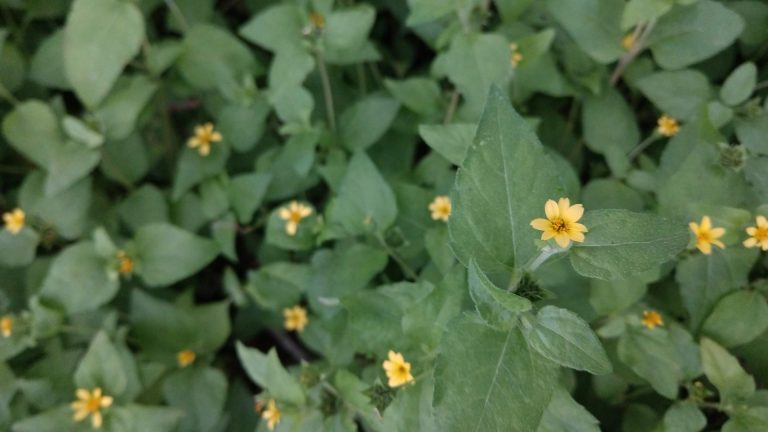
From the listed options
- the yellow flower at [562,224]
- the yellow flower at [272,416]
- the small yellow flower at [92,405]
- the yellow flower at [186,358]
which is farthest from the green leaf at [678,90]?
the small yellow flower at [92,405]

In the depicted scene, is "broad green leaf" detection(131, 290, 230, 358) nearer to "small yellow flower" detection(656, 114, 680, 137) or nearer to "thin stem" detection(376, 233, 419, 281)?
"thin stem" detection(376, 233, 419, 281)

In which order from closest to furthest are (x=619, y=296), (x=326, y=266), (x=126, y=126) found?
(x=619, y=296), (x=326, y=266), (x=126, y=126)

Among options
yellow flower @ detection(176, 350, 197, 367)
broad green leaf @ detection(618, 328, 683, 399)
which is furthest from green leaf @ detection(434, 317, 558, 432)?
yellow flower @ detection(176, 350, 197, 367)

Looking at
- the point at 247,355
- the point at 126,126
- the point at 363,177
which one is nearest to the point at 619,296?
the point at 363,177

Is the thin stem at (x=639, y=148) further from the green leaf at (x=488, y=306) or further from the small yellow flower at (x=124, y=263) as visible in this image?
the small yellow flower at (x=124, y=263)

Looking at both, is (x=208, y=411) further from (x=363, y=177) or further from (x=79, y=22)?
(x=79, y=22)

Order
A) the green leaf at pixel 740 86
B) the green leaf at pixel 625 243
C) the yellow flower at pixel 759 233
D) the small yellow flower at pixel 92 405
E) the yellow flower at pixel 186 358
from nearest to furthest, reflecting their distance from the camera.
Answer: the green leaf at pixel 625 243 < the yellow flower at pixel 759 233 < the green leaf at pixel 740 86 < the small yellow flower at pixel 92 405 < the yellow flower at pixel 186 358
